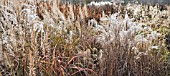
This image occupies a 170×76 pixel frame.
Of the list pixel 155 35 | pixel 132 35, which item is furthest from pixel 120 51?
pixel 155 35

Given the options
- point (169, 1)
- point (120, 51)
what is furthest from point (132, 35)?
point (169, 1)

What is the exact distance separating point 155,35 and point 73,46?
717mm

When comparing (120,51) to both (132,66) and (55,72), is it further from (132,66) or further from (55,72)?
(55,72)

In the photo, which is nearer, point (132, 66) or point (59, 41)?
point (132, 66)

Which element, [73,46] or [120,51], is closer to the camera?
[120,51]

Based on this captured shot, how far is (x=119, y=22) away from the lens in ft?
7.66

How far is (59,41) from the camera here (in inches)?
112

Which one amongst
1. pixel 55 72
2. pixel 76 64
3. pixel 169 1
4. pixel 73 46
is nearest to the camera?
pixel 55 72

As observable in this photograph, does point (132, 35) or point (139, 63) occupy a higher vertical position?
point (132, 35)

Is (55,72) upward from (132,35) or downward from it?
downward

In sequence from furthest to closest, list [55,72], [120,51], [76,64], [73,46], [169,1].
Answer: [169,1] → [73,46] → [76,64] → [120,51] → [55,72]

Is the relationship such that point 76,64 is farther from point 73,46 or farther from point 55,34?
point 55,34

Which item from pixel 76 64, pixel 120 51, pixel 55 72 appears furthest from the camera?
pixel 76 64

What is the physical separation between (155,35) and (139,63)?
28 cm
